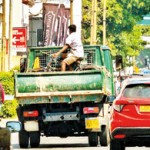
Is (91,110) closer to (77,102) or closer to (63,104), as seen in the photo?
(77,102)

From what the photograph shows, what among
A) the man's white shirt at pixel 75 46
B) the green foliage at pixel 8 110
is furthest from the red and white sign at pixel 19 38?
the man's white shirt at pixel 75 46

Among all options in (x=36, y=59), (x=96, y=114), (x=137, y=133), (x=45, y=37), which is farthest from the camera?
(x=45, y=37)

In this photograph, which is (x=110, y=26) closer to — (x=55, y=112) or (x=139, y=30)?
(x=139, y=30)

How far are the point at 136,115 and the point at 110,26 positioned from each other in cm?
8159

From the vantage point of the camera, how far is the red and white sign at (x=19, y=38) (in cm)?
4851

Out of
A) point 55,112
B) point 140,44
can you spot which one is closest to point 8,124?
point 55,112

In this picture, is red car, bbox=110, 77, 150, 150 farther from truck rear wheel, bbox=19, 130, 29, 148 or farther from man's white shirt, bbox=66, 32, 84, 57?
man's white shirt, bbox=66, 32, 84, 57

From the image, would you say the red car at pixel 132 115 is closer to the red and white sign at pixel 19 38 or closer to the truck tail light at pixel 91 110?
the truck tail light at pixel 91 110

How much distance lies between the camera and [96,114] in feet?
80.3

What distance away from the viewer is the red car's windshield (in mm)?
19047

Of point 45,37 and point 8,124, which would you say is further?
point 45,37

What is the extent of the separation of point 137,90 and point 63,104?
563 cm

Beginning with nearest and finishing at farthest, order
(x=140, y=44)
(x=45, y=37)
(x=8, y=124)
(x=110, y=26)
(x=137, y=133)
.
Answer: (x=8, y=124), (x=137, y=133), (x=45, y=37), (x=110, y=26), (x=140, y=44)

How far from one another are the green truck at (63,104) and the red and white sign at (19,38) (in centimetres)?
2335
